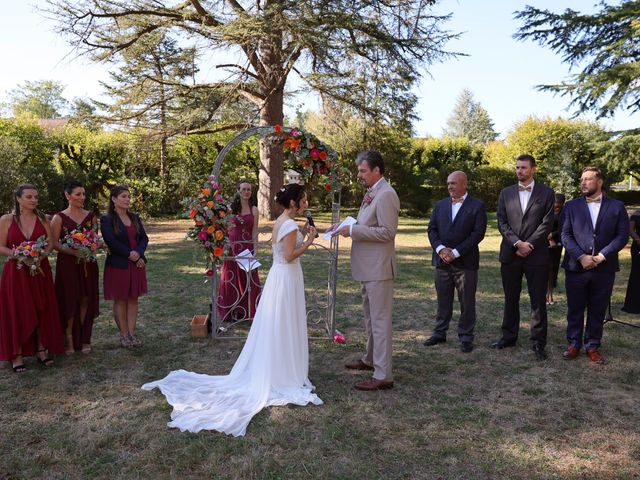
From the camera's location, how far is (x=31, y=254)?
4.96 meters

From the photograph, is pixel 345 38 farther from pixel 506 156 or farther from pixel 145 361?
pixel 506 156

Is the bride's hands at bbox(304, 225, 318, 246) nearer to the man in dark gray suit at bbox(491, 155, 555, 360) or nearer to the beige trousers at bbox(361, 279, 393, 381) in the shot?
the beige trousers at bbox(361, 279, 393, 381)

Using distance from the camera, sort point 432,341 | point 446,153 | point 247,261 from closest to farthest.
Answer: point 432,341 < point 247,261 < point 446,153

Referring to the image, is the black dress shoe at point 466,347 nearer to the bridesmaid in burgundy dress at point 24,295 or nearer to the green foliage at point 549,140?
the bridesmaid in burgundy dress at point 24,295

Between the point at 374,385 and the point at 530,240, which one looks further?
the point at 530,240

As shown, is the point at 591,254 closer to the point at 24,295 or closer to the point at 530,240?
the point at 530,240

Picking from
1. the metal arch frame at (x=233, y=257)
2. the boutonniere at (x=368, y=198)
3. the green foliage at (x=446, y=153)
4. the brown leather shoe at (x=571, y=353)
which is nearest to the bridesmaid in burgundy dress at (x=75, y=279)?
the metal arch frame at (x=233, y=257)

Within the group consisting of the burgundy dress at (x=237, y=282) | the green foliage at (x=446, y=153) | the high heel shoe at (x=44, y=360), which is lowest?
the high heel shoe at (x=44, y=360)

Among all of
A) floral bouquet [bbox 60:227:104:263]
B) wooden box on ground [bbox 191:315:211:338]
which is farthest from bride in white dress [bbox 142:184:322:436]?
floral bouquet [bbox 60:227:104:263]

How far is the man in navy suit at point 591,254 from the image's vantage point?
18.1 ft

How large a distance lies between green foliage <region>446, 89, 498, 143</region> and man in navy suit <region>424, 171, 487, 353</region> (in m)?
71.4

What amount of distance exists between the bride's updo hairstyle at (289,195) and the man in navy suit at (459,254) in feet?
6.70

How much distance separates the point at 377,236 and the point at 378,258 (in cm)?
24

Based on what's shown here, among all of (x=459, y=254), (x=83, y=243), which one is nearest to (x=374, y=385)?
(x=459, y=254)
